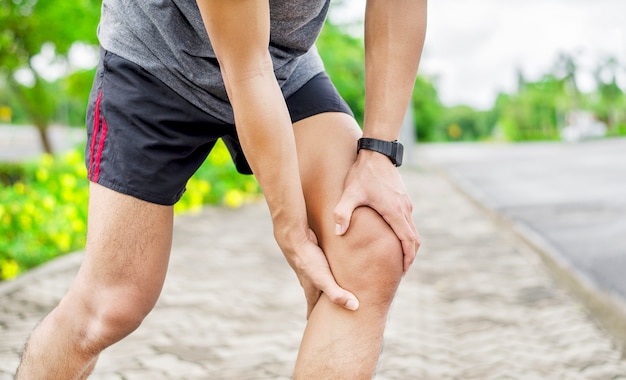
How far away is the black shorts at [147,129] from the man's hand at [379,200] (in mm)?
219

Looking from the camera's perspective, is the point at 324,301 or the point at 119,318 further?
the point at 119,318

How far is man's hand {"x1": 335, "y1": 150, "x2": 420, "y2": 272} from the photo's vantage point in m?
1.52

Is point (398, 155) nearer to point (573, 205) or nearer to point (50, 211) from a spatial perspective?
point (50, 211)

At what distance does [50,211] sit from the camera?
654 cm

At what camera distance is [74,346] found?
1.75m

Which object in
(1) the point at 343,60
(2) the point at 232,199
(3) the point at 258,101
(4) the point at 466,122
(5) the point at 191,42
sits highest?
(1) the point at 343,60

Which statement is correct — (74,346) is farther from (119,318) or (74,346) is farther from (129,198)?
(129,198)

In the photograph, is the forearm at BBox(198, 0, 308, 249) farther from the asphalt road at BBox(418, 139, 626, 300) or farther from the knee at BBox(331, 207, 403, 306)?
the asphalt road at BBox(418, 139, 626, 300)

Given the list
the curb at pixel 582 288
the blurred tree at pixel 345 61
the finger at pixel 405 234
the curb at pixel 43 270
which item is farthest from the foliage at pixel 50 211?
the finger at pixel 405 234

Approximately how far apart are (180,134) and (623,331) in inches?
113

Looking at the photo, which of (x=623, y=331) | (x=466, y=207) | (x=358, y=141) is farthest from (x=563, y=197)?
(x=358, y=141)

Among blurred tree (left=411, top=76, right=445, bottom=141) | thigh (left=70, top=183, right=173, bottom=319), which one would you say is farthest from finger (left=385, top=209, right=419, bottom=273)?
blurred tree (left=411, top=76, right=445, bottom=141)

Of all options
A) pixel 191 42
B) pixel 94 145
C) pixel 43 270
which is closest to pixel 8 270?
pixel 43 270

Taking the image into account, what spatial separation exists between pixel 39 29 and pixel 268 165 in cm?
1381
